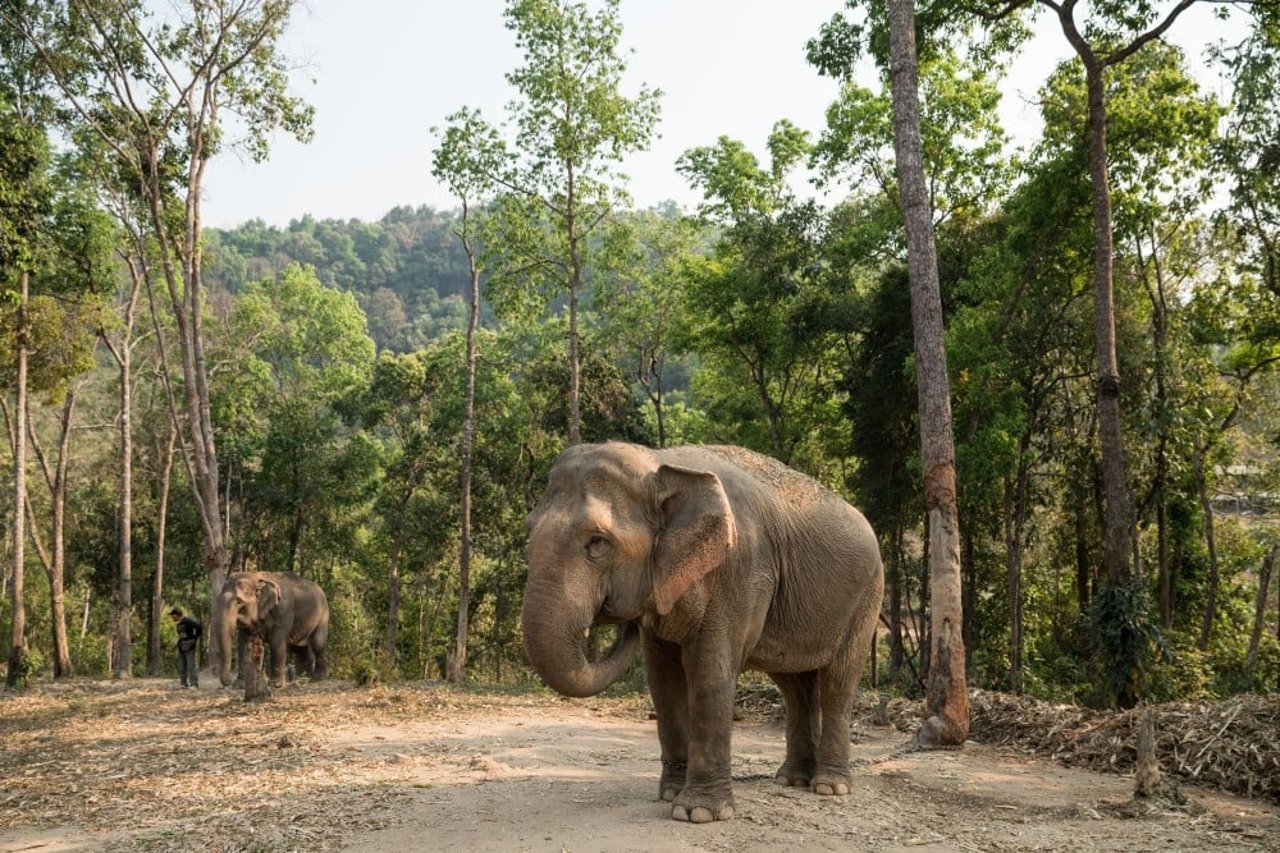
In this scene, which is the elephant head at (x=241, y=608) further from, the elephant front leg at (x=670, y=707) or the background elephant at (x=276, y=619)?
the elephant front leg at (x=670, y=707)

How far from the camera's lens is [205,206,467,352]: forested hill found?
91.1m

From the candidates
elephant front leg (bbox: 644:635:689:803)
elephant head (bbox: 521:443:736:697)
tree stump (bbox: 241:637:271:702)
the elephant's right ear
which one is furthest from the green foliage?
the elephant's right ear

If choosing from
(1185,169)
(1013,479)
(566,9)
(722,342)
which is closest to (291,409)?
(722,342)

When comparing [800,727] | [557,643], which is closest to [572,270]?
[800,727]

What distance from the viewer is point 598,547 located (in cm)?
649

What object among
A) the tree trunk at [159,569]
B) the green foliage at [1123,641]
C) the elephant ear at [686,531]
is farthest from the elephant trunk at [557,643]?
the tree trunk at [159,569]

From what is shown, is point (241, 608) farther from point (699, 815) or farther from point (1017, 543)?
point (1017, 543)

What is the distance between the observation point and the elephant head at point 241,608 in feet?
59.2

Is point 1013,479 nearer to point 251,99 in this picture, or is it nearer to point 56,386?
point 251,99

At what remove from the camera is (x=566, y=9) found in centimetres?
2216

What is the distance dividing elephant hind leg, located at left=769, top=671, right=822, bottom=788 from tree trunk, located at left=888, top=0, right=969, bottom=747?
3316mm

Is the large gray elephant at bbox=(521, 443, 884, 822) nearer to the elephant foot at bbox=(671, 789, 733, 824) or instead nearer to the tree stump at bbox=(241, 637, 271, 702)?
the elephant foot at bbox=(671, 789, 733, 824)

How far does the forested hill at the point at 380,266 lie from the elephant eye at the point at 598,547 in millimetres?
77306

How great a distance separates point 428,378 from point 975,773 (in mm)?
27231
